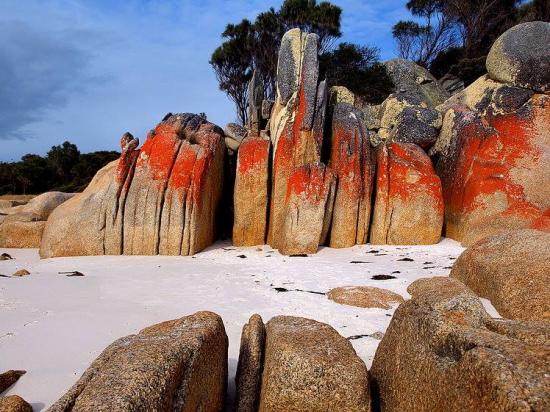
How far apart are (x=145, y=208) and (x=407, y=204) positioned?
16.1ft

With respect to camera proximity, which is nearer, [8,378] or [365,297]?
[8,378]

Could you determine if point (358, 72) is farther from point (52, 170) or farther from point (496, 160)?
point (52, 170)

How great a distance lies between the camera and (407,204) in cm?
862

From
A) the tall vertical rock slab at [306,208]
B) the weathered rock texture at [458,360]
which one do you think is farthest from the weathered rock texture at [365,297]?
the tall vertical rock slab at [306,208]

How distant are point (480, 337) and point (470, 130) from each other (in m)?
8.13

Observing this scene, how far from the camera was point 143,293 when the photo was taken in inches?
205

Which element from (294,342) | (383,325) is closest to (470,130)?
(383,325)

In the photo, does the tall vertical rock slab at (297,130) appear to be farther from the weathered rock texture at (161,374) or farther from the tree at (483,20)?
the tree at (483,20)

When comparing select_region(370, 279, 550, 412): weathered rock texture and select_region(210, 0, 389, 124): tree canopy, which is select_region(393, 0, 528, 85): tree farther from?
select_region(370, 279, 550, 412): weathered rock texture

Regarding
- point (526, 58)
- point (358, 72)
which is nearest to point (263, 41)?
point (358, 72)

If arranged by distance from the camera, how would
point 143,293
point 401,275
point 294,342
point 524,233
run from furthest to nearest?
point 401,275, point 143,293, point 524,233, point 294,342

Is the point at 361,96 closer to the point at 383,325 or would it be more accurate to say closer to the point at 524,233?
the point at 524,233

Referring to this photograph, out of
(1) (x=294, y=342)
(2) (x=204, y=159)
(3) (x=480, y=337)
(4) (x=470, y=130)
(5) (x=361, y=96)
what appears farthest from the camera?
(5) (x=361, y=96)

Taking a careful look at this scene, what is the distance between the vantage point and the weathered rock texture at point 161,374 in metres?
1.87
